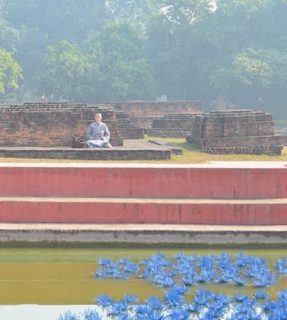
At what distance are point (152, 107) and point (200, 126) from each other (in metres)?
10.5

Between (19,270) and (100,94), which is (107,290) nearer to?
(19,270)

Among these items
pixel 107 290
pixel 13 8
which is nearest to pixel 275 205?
pixel 107 290

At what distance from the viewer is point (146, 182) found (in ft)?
30.0

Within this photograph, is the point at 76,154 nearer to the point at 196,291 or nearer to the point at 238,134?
the point at 238,134

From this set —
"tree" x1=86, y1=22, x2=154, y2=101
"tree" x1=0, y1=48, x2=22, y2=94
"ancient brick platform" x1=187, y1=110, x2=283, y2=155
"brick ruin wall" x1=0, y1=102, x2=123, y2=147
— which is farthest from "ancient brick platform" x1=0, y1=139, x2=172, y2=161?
"tree" x1=86, y1=22, x2=154, y2=101

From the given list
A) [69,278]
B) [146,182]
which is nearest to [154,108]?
[146,182]

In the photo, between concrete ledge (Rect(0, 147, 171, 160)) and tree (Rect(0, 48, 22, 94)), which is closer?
concrete ledge (Rect(0, 147, 171, 160))

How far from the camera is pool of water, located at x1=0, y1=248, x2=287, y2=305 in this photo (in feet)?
21.1

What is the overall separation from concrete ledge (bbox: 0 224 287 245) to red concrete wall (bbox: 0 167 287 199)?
2.48 ft

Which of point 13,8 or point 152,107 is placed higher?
point 13,8

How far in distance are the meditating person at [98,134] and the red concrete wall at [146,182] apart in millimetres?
2991

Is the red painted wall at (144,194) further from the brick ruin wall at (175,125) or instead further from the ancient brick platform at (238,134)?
the brick ruin wall at (175,125)

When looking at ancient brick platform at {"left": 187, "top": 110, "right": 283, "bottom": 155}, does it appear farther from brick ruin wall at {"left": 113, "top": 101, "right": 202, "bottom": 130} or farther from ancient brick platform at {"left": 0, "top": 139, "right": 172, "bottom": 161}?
brick ruin wall at {"left": 113, "top": 101, "right": 202, "bottom": 130}

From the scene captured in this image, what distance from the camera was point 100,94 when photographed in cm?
3722
